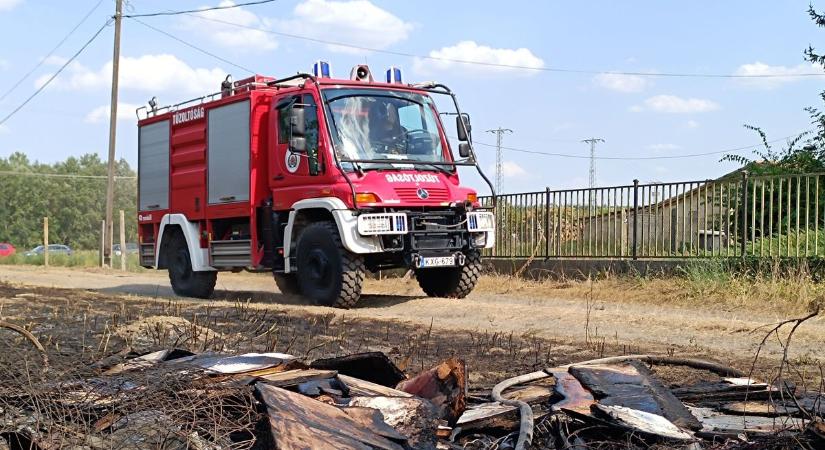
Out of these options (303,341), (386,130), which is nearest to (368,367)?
(303,341)

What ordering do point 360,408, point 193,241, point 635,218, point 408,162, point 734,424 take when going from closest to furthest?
point 360,408 < point 734,424 < point 408,162 < point 193,241 < point 635,218

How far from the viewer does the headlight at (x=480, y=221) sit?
465 inches

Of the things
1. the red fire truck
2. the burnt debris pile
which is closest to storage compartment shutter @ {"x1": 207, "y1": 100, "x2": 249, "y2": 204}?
the red fire truck

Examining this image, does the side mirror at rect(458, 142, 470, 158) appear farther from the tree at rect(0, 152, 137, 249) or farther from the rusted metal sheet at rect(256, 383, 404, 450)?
the tree at rect(0, 152, 137, 249)

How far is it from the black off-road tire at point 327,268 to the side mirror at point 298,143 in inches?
39.1

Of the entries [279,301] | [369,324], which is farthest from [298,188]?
[369,324]

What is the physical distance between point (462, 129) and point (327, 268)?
272cm

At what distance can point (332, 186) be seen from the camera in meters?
11.1

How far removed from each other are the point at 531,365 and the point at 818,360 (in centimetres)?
219

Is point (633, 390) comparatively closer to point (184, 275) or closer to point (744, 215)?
point (744, 215)

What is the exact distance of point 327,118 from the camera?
37.0 feet

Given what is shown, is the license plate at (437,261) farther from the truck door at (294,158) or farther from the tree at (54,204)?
the tree at (54,204)

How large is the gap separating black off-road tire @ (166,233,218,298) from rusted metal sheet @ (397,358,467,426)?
9.80 metres

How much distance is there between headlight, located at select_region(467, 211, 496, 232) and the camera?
1181 centimetres
